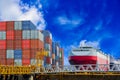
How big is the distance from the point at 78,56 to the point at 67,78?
1352 cm

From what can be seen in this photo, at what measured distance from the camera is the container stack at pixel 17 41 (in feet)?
318

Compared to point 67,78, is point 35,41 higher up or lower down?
higher up

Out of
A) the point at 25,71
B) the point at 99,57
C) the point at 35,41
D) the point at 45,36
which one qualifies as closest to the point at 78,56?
the point at 99,57

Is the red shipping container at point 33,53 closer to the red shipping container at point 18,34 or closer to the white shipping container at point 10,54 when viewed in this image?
the white shipping container at point 10,54

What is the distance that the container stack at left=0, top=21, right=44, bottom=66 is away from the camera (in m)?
96.9

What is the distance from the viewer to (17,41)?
98.8m

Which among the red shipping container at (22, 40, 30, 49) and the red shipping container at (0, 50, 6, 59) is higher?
the red shipping container at (22, 40, 30, 49)

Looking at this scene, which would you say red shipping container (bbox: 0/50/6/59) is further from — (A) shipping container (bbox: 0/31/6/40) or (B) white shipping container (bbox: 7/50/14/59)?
(A) shipping container (bbox: 0/31/6/40)

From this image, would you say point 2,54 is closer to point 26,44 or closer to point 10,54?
point 10,54

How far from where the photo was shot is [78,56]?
234ft

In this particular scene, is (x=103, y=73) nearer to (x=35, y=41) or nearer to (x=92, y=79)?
(x=92, y=79)

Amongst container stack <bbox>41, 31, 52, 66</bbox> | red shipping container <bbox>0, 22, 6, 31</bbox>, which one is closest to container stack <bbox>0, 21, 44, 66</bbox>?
red shipping container <bbox>0, 22, 6, 31</bbox>

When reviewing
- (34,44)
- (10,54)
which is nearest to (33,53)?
(34,44)

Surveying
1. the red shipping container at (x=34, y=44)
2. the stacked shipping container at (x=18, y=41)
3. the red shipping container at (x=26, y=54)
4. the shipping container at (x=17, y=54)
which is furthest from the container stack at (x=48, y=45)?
the shipping container at (x=17, y=54)
